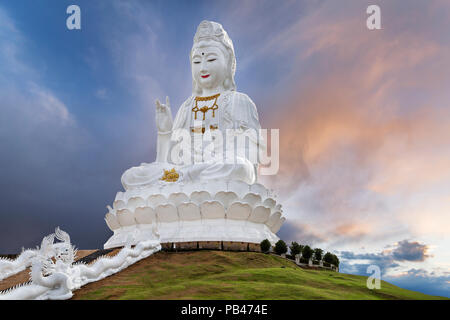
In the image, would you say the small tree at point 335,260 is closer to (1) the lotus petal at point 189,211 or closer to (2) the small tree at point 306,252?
(2) the small tree at point 306,252

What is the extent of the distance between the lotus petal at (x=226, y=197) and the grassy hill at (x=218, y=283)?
1.59m

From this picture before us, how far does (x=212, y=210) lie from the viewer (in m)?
9.91

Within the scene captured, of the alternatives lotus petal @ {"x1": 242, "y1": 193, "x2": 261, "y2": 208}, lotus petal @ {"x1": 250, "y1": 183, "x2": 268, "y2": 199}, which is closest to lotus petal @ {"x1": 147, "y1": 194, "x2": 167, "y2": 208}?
lotus petal @ {"x1": 242, "y1": 193, "x2": 261, "y2": 208}

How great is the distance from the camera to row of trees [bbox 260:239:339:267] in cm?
952

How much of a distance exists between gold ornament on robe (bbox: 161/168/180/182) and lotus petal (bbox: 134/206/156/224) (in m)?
1.04

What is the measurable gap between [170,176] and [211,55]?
4.65 m

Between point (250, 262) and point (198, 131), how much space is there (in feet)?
18.1

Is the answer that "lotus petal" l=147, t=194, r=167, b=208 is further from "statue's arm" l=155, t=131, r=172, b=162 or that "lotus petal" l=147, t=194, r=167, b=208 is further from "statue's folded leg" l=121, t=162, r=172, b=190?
"statue's arm" l=155, t=131, r=172, b=162

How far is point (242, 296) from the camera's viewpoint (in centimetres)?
534

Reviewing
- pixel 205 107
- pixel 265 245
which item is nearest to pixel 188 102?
pixel 205 107

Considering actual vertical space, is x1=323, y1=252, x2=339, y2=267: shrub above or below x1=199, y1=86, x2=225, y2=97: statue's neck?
below

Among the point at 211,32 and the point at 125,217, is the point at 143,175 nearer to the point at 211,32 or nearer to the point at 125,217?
the point at 125,217

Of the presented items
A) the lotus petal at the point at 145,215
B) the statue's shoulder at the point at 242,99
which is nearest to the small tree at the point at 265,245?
the lotus petal at the point at 145,215
